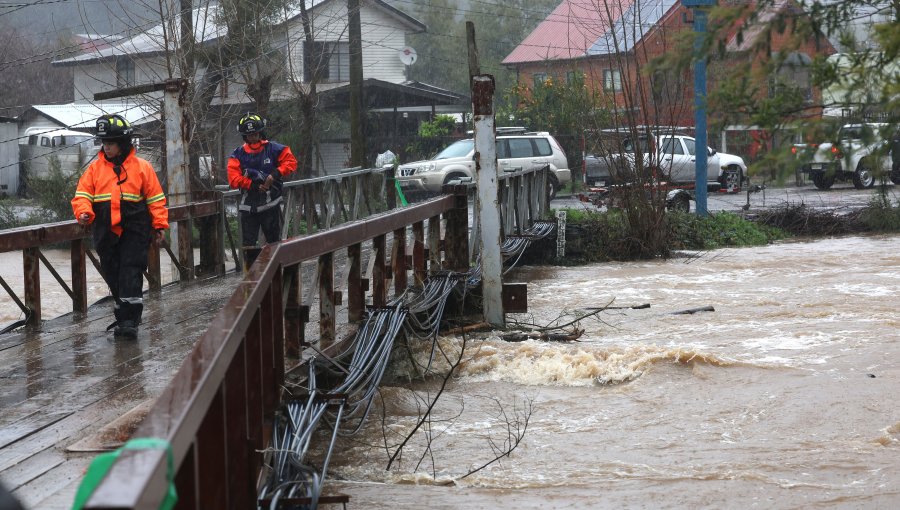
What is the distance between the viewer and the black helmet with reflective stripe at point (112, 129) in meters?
7.79

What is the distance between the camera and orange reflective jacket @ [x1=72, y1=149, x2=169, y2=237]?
314 inches

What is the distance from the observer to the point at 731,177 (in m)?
30.2

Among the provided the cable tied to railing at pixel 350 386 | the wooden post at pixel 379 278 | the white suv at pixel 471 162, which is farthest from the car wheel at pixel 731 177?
the wooden post at pixel 379 278

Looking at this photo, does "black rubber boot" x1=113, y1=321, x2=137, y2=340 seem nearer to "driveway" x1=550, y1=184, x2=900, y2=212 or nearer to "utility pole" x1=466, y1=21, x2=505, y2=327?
"utility pole" x1=466, y1=21, x2=505, y2=327

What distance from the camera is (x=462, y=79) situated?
64.7 meters

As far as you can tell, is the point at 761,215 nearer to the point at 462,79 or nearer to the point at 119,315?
the point at 119,315

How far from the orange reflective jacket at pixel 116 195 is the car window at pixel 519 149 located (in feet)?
65.6

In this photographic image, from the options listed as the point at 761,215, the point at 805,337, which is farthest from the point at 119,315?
the point at 761,215

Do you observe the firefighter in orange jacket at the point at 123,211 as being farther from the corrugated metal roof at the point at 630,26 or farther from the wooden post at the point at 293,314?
the corrugated metal roof at the point at 630,26

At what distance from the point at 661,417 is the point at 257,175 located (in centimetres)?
458

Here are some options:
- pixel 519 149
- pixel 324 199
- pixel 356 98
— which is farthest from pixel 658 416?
pixel 519 149

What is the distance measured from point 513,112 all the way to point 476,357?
2720cm

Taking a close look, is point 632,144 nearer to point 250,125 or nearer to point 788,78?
point 250,125

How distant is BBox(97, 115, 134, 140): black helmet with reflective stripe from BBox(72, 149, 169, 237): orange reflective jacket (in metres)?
0.25
